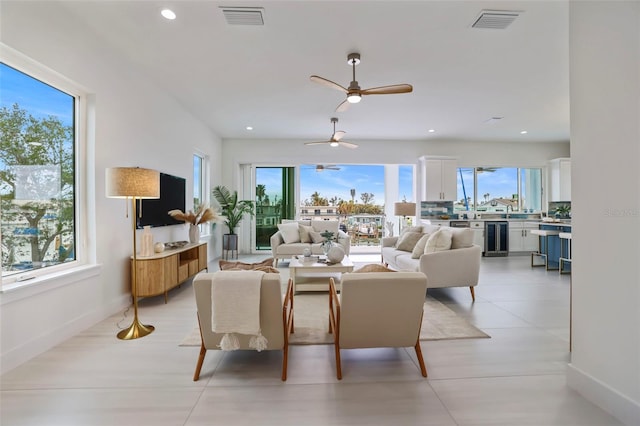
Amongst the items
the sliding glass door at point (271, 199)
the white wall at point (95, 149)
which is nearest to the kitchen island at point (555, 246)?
the sliding glass door at point (271, 199)

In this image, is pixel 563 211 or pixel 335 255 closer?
pixel 335 255

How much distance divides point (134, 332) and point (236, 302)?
1501 millimetres

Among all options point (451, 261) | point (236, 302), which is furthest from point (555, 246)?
point (236, 302)

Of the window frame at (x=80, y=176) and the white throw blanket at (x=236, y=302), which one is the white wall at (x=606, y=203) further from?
the window frame at (x=80, y=176)

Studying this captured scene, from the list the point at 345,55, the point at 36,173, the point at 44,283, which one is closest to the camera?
the point at 44,283

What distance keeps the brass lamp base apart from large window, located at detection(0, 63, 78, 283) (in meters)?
0.86

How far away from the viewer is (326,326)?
285cm

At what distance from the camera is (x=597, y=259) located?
5.75 feet

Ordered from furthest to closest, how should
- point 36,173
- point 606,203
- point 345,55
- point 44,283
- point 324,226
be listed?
point 324,226, point 345,55, point 36,173, point 44,283, point 606,203

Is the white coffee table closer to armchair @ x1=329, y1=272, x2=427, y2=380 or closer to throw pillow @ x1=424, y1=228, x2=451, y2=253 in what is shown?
throw pillow @ x1=424, y1=228, x2=451, y2=253

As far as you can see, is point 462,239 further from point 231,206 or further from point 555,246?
point 231,206

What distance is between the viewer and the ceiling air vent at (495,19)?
258cm

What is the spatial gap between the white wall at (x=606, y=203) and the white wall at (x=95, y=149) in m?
3.87

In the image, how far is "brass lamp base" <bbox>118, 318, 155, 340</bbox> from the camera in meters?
2.64
